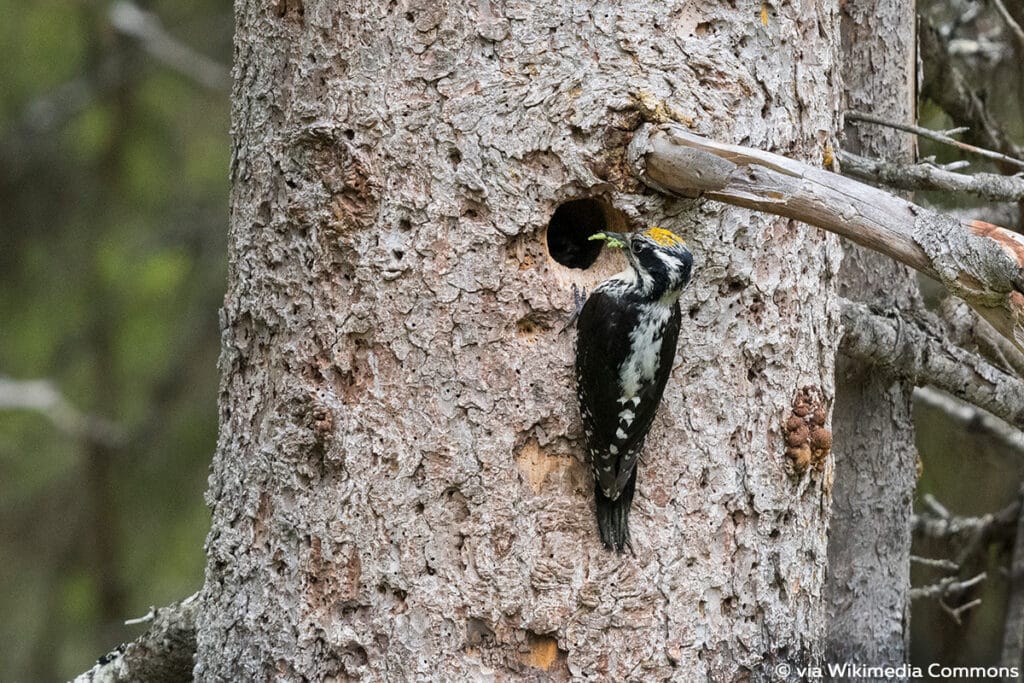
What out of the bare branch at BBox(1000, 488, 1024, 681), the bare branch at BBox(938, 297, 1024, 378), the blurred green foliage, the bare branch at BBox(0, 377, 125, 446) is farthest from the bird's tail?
the blurred green foliage

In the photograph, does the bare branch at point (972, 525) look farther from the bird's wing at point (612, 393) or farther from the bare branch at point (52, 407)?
the bare branch at point (52, 407)

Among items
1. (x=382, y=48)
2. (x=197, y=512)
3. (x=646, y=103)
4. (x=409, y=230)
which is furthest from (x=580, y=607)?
(x=197, y=512)

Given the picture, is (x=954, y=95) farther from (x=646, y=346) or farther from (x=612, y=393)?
(x=612, y=393)

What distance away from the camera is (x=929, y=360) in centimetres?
331

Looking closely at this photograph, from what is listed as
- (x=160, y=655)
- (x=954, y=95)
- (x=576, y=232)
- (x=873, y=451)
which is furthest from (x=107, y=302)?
(x=954, y=95)

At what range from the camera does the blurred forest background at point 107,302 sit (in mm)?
6352

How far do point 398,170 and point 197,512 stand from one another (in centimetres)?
480

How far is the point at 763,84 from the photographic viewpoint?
2.70 metres

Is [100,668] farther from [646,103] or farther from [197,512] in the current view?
[197,512]

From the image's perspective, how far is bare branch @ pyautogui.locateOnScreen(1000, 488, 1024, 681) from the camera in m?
3.83

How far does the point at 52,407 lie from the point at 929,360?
166 inches

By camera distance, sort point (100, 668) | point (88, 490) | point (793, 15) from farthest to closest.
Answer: point (88, 490)
point (100, 668)
point (793, 15)

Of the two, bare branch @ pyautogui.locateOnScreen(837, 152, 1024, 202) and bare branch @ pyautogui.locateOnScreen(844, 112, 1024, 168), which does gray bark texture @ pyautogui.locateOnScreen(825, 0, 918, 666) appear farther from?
bare branch @ pyautogui.locateOnScreen(837, 152, 1024, 202)

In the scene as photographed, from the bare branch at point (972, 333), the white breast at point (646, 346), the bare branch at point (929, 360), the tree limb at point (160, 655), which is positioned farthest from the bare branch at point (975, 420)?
the tree limb at point (160, 655)
